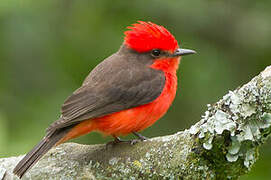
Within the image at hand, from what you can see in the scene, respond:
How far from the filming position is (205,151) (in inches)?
143

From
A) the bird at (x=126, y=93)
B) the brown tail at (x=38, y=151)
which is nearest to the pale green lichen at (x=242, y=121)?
the bird at (x=126, y=93)

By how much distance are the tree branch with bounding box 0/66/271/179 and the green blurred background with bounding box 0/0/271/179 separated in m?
1.75

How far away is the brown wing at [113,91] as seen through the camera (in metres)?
4.86

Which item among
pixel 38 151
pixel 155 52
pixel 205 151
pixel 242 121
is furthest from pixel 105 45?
pixel 242 121

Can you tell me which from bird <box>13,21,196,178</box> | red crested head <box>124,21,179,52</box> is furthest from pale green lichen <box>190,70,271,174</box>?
red crested head <box>124,21,179,52</box>

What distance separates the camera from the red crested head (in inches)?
213

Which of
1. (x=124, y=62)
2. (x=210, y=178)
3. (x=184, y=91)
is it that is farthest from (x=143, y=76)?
(x=210, y=178)

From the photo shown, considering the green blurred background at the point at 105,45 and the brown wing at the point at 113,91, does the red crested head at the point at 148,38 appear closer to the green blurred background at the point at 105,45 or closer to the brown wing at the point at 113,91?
the brown wing at the point at 113,91

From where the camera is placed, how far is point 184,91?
653cm

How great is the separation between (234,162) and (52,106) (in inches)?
124

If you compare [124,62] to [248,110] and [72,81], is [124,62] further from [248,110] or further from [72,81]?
[248,110]

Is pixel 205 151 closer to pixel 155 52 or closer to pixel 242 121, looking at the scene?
pixel 242 121

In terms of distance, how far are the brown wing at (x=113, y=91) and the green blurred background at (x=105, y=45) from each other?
38.4 inches

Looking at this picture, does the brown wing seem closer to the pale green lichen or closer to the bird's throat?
the bird's throat
